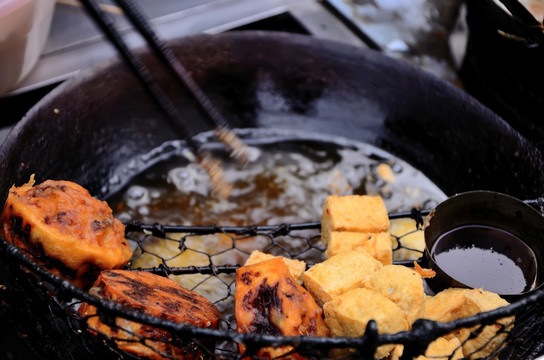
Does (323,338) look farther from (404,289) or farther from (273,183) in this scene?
(273,183)

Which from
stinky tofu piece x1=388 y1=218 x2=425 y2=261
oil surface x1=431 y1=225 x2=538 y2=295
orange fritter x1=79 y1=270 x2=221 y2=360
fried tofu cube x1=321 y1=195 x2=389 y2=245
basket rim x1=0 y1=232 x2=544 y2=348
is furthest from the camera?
stinky tofu piece x1=388 y1=218 x2=425 y2=261

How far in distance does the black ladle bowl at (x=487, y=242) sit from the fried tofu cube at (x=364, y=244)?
15cm

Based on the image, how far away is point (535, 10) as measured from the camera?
8.25 feet

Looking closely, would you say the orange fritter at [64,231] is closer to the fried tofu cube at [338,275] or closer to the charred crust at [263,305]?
the charred crust at [263,305]

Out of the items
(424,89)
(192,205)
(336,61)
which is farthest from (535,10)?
(192,205)

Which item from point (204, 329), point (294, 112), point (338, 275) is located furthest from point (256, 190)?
point (204, 329)

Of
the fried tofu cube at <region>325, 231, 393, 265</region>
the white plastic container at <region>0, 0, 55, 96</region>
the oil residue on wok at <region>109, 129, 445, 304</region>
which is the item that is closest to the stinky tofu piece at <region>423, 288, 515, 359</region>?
the fried tofu cube at <region>325, 231, 393, 265</region>

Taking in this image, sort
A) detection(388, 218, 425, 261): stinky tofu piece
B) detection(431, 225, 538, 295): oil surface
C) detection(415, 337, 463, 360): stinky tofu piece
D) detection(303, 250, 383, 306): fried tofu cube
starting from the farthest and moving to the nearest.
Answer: detection(388, 218, 425, 261): stinky tofu piece, detection(431, 225, 538, 295): oil surface, detection(303, 250, 383, 306): fried tofu cube, detection(415, 337, 463, 360): stinky tofu piece

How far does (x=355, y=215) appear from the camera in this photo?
2.27 metres

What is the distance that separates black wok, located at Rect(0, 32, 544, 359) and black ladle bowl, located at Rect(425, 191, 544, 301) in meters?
0.33

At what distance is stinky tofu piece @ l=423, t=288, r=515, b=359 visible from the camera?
1804 millimetres

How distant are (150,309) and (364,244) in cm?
93

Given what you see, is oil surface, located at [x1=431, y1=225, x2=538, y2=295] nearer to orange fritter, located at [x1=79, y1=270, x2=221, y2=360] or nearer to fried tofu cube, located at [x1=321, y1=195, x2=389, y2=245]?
fried tofu cube, located at [x1=321, y1=195, x2=389, y2=245]

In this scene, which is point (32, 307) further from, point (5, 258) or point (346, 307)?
point (346, 307)
